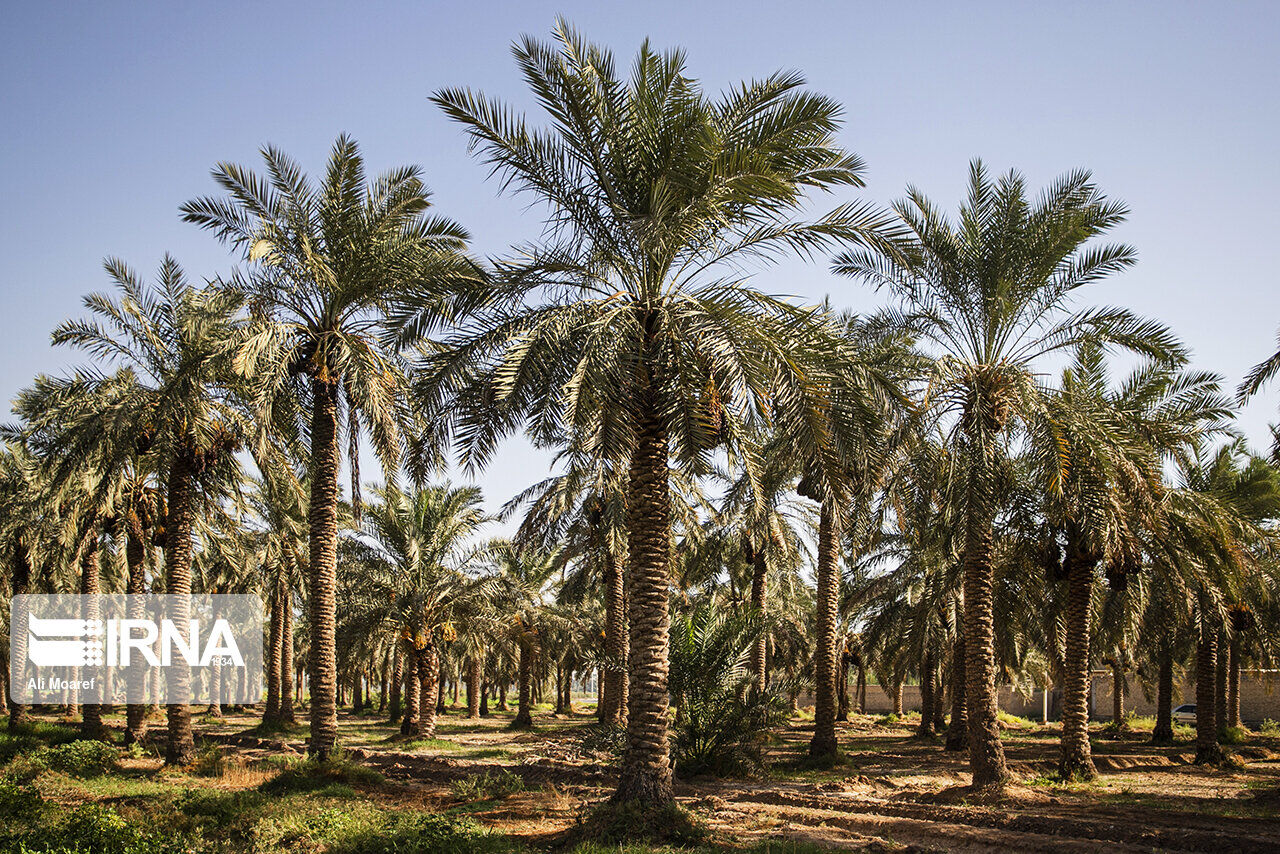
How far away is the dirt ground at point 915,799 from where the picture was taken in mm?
12297

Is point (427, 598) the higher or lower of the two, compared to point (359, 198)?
lower

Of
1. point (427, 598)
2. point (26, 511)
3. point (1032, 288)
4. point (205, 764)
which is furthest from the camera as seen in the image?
point (427, 598)

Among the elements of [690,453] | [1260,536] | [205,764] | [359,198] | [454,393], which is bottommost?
[205,764]

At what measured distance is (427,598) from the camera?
3219 cm

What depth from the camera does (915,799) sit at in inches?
643

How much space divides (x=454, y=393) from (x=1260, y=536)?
16447 millimetres

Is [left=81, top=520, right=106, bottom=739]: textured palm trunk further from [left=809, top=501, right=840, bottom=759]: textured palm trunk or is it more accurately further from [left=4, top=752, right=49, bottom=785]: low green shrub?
[left=809, top=501, right=840, bottom=759]: textured palm trunk

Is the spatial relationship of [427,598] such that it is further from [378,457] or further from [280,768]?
[378,457]

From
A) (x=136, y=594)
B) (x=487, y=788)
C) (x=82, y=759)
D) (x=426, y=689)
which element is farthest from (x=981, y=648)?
(x=426, y=689)

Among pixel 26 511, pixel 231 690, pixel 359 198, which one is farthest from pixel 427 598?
pixel 231 690

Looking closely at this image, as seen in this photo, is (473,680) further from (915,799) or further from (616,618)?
(915,799)

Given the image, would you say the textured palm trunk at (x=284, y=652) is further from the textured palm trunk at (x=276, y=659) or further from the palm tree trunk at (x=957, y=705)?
the palm tree trunk at (x=957, y=705)

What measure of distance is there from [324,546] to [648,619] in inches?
331

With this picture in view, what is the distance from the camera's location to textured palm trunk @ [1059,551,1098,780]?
1859 cm
